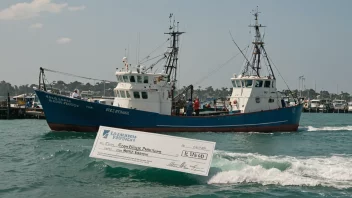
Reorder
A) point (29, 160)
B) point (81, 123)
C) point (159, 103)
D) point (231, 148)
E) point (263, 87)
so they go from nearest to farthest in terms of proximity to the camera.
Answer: point (29, 160) → point (231, 148) → point (81, 123) → point (159, 103) → point (263, 87)

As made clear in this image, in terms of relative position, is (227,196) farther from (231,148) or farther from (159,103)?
(159,103)

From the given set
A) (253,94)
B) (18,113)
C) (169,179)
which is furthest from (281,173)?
(18,113)

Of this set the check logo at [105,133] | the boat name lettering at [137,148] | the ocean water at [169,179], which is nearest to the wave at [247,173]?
the ocean water at [169,179]

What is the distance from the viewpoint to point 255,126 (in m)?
34.4

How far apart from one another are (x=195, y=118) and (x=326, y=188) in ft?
66.1

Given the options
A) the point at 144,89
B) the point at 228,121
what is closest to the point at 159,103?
the point at 144,89

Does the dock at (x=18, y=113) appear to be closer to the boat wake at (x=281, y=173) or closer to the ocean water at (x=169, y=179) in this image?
the ocean water at (x=169, y=179)

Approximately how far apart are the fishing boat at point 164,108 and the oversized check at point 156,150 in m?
17.6

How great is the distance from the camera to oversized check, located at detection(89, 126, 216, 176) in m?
12.4

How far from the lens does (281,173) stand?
13.9 m

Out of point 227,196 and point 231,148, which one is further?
point 231,148

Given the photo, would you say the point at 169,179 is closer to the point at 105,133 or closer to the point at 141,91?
the point at 105,133

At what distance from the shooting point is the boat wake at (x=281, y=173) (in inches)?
520

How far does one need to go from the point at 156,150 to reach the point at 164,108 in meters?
20.2
